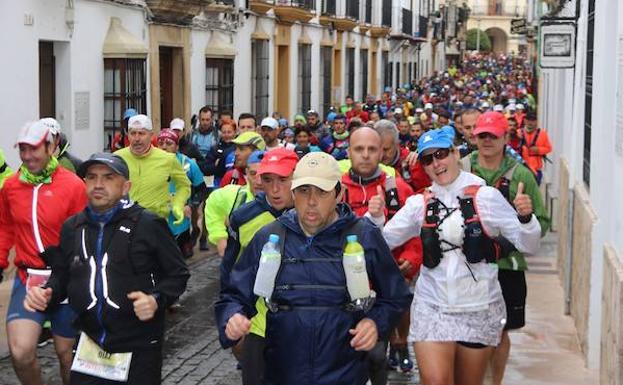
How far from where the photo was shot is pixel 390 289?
15.5 ft

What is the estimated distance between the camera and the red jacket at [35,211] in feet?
21.1

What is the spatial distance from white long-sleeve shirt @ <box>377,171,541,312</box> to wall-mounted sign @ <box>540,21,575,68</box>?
5.42m

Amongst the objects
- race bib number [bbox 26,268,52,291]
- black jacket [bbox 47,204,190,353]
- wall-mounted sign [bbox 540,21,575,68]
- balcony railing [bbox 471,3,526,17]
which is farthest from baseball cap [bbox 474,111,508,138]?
balcony railing [bbox 471,3,526,17]

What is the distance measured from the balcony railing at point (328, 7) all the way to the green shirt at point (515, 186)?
2160 cm

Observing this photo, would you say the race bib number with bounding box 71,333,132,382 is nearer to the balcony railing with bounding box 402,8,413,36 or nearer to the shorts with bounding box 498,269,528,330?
the shorts with bounding box 498,269,528,330

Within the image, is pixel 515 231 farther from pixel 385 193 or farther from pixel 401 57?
pixel 401 57

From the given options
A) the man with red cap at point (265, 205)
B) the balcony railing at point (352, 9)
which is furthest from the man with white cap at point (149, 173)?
the balcony railing at point (352, 9)

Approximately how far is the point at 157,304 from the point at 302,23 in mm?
20978

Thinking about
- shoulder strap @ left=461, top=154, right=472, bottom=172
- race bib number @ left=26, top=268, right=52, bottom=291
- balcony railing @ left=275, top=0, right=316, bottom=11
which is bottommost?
race bib number @ left=26, top=268, right=52, bottom=291

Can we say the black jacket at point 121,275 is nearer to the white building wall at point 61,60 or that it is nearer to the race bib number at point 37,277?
the race bib number at point 37,277

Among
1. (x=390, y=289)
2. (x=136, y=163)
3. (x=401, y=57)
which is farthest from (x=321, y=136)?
(x=401, y=57)

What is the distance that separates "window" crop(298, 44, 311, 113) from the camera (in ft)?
86.5

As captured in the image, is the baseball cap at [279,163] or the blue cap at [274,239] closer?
the blue cap at [274,239]

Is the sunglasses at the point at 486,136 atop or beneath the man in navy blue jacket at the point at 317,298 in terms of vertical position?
atop
